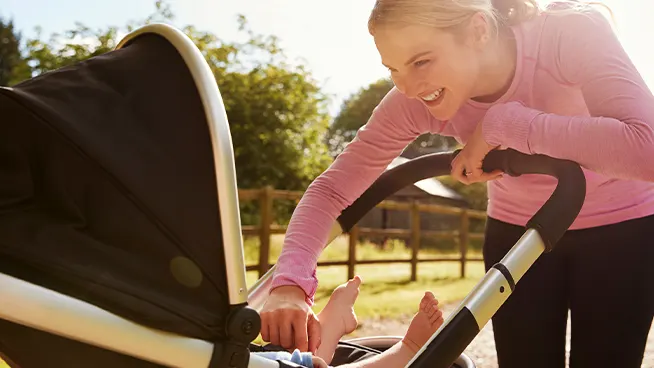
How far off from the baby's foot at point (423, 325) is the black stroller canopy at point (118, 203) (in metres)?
0.77

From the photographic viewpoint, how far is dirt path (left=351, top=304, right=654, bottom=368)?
4.09 m

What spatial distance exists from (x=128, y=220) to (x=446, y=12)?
0.74 m

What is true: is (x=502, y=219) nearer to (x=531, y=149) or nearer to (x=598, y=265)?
(x=598, y=265)

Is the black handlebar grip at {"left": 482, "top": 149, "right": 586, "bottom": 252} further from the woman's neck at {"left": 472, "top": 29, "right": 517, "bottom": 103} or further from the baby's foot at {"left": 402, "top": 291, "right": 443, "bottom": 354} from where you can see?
the baby's foot at {"left": 402, "top": 291, "right": 443, "bottom": 354}

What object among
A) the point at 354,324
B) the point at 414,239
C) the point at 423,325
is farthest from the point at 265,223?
the point at 423,325

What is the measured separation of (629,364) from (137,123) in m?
1.24

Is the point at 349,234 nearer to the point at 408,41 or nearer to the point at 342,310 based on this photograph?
the point at 342,310

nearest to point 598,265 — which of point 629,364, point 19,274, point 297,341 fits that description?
point 629,364

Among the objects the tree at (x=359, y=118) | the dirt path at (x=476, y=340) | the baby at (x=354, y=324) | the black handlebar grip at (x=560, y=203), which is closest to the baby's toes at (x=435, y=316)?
the baby at (x=354, y=324)

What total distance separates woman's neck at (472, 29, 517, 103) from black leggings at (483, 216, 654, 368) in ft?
1.35

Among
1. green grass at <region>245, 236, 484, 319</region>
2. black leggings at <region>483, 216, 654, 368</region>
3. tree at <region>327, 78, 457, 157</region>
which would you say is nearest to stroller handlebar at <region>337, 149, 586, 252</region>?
black leggings at <region>483, 216, 654, 368</region>

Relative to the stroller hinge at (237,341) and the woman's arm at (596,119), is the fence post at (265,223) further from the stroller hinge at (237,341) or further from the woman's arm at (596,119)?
the stroller hinge at (237,341)

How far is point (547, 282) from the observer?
1.68 metres

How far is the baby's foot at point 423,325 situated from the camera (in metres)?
1.65
